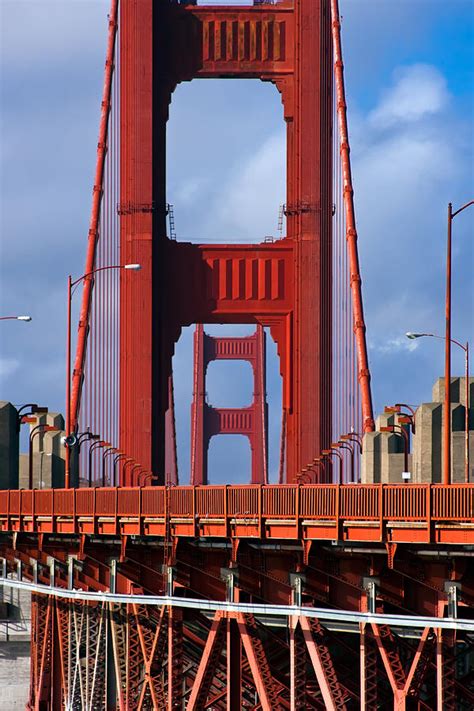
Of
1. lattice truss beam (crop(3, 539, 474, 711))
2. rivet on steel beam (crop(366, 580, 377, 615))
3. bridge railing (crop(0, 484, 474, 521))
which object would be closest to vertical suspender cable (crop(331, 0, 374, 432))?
lattice truss beam (crop(3, 539, 474, 711))

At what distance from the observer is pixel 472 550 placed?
36844 mm

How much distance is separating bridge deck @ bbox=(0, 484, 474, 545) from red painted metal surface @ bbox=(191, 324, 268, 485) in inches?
4532

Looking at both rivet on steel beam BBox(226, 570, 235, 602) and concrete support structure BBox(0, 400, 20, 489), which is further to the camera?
concrete support structure BBox(0, 400, 20, 489)

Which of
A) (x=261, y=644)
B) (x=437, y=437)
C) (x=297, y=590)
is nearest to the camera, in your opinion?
(x=297, y=590)

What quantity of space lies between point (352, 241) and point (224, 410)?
96691 mm

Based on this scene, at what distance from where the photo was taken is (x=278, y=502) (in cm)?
4297

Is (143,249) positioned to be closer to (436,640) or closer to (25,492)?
(25,492)

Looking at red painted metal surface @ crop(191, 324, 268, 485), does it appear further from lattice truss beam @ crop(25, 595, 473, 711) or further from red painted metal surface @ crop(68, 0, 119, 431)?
lattice truss beam @ crop(25, 595, 473, 711)

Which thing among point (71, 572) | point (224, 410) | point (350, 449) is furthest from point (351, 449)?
point (224, 410)

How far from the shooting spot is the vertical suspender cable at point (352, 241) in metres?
81.4

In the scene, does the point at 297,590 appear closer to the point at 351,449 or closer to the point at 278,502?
the point at 278,502

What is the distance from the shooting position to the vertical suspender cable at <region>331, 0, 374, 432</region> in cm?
8144

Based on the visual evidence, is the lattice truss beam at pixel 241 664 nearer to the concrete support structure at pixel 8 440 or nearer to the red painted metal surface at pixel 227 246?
the concrete support structure at pixel 8 440

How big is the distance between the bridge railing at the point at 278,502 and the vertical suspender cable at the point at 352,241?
81.1ft
